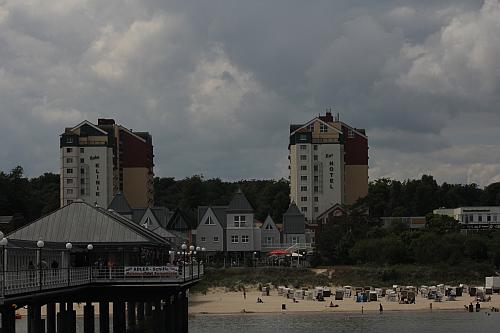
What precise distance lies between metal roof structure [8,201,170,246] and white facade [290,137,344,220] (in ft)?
287

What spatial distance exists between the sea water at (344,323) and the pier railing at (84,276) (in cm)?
1462

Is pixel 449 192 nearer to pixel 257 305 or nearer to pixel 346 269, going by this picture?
pixel 346 269

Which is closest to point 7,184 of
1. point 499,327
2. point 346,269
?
point 346,269

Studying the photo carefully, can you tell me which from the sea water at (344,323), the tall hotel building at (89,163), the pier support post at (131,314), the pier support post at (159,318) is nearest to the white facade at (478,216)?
the tall hotel building at (89,163)

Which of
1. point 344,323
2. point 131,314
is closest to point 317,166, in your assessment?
point 344,323

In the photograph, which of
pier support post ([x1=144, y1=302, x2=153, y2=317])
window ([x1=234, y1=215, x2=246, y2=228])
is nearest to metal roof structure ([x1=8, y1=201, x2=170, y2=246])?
pier support post ([x1=144, y1=302, x2=153, y2=317])

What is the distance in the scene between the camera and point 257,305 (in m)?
85.3

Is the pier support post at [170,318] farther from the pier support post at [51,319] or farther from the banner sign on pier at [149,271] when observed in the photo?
the pier support post at [51,319]

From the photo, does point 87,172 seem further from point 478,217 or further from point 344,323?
point 344,323

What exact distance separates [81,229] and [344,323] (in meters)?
26.8

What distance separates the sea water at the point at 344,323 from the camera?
66812 millimetres

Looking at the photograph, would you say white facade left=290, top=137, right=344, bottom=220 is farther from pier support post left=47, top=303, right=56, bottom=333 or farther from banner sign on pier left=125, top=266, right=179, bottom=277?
pier support post left=47, top=303, right=56, bottom=333

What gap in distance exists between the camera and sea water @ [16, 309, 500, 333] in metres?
66.8

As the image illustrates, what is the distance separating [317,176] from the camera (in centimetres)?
14100
